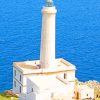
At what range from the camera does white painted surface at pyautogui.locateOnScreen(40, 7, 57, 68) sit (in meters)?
52.9

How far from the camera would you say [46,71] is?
53.8 meters

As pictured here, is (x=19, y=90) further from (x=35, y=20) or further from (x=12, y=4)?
(x=12, y=4)

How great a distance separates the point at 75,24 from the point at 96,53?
3225 centimetres

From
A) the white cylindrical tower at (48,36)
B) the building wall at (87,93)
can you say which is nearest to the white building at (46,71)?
the white cylindrical tower at (48,36)

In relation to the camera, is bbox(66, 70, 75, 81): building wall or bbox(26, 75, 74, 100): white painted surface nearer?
bbox(26, 75, 74, 100): white painted surface

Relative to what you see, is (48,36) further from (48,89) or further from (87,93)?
(48,89)

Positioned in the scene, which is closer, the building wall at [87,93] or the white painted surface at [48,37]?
the building wall at [87,93]

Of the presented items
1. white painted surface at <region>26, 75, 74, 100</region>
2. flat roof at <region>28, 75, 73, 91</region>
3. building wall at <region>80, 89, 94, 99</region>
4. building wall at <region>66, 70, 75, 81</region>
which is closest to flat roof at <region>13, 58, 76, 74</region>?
building wall at <region>66, 70, 75, 81</region>

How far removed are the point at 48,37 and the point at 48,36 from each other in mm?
124

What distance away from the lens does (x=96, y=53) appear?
88.8 meters

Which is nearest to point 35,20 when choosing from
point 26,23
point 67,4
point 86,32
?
point 26,23

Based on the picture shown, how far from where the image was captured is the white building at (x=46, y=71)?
48.6m

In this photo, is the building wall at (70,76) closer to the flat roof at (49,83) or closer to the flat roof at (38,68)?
Answer: the flat roof at (38,68)

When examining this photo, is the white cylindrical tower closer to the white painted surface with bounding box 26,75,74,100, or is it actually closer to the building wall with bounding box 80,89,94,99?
the white painted surface with bounding box 26,75,74,100
